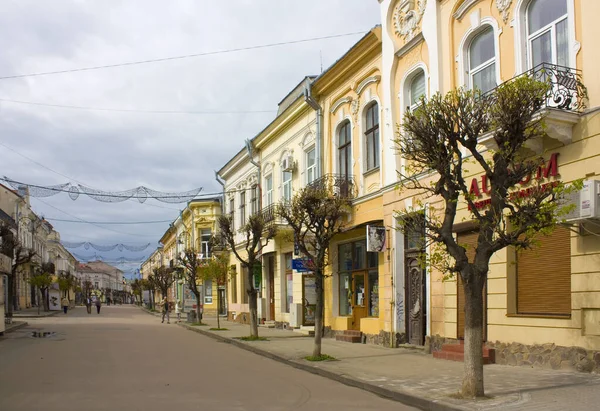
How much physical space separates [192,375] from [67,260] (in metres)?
111

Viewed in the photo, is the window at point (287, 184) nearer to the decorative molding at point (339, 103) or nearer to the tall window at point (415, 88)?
the decorative molding at point (339, 103)

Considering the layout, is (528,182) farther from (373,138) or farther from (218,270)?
(218,270)

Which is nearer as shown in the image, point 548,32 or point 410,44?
point 548,32

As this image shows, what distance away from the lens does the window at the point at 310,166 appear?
76.7 feet

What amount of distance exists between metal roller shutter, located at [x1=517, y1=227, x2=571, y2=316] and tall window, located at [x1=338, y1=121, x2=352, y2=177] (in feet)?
28.1

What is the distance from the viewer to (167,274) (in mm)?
52594

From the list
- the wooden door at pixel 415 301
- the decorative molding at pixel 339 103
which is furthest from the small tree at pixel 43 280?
the wooden door at pixel 415 301

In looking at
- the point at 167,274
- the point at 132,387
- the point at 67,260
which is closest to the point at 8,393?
the point at 132,387

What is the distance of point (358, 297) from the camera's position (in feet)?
66.2

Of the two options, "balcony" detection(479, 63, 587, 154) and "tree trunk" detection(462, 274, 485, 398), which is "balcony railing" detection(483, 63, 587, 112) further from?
"tree trunk" detection(462, 274, 485, 398)

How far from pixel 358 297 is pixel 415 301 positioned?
3.99m

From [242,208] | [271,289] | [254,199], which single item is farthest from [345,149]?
[242,208]

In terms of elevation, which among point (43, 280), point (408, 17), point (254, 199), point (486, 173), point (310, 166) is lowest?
point (43, 280)

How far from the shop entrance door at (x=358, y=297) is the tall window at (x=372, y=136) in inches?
141
